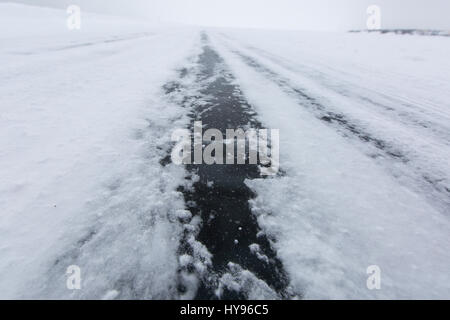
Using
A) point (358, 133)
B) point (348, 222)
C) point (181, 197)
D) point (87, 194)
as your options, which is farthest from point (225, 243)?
point (358, 133)

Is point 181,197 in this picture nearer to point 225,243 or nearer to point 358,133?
point 225,243

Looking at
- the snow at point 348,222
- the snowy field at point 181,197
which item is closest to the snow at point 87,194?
the snowy field at point 181,197

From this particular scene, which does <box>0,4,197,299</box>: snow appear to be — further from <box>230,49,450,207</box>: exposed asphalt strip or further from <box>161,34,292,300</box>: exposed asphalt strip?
<box>230,49,450,207</box>: exposed asphalt strip

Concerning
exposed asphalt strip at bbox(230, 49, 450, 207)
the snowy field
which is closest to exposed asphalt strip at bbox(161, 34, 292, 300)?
the snowy field

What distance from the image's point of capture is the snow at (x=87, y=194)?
1.25 meters

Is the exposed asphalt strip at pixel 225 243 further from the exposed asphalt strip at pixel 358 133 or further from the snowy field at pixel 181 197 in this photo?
the exposed asphalt strip at pixel 358 133

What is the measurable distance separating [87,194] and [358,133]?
2473 millimetres

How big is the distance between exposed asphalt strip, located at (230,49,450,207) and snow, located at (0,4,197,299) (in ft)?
5.38

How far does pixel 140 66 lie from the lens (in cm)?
576

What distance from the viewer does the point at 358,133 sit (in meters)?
2.85

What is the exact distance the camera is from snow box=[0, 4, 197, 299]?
1.25 meters

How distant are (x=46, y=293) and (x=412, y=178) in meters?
2.31
